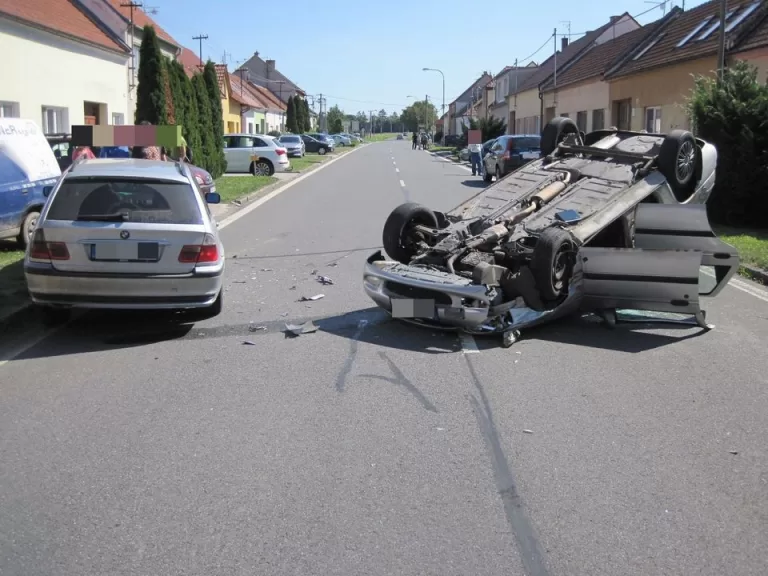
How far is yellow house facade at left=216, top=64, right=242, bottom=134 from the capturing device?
54250 millimetres

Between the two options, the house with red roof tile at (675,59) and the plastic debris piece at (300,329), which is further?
the house with red roof tile at (675,59)

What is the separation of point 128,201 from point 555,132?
5.63 meters

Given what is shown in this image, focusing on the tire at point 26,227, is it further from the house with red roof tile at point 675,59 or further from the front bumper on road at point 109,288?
the house with red roof tile at point 675,59

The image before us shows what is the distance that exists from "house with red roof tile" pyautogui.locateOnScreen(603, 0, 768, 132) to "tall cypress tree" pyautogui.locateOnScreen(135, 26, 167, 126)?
14.4 meters

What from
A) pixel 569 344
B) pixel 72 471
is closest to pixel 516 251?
pixel 569 344

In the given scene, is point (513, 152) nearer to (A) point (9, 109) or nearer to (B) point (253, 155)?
(B) point (253, 155)

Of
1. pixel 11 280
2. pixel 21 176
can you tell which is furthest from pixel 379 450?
pixel 21 176

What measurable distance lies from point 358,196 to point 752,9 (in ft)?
43.2

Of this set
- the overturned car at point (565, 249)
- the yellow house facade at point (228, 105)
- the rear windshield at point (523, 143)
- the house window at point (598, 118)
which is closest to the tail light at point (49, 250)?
the overturned car at point (565, 249)

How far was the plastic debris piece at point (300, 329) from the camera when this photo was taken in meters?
7.63

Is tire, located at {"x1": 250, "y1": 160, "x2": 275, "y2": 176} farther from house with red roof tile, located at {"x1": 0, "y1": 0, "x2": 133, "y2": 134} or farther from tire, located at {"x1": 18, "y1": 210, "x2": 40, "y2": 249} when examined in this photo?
tire, located at {"x1": 18, "y1": 210, "x2": 40, "y2": 249}

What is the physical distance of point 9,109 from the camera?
21766 millimetres

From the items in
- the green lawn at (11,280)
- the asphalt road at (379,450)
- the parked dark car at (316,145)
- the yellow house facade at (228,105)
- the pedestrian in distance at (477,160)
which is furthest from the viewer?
the parked dark car at (316,145)

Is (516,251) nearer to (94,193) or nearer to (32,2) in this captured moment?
(94,193)
